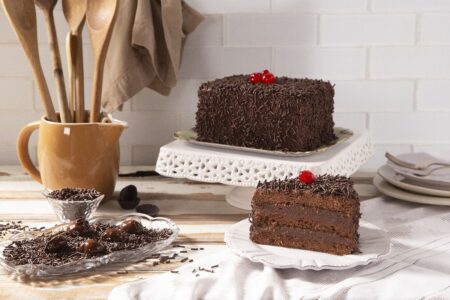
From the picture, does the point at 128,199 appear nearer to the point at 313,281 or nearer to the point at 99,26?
the point at 99,26

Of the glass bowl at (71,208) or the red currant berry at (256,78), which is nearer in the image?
the glass bowl at (71,208)

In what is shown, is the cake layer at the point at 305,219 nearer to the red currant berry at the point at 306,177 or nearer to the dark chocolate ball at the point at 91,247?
the red currant berry at the point at 306,177

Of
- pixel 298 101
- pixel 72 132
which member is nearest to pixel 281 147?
pixel 298 101

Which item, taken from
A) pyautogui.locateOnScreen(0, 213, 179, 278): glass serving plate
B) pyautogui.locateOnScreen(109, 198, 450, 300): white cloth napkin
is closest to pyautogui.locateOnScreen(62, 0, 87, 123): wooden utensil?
pyautogui.locateOnScreen(0, 213, 179, 278): glass serving plate

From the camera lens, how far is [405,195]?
1.69m

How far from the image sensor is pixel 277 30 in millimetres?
2033

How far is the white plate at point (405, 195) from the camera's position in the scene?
165 cm

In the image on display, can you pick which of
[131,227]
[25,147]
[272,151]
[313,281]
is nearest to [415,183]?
[272,151]

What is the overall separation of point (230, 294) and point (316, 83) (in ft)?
2.28

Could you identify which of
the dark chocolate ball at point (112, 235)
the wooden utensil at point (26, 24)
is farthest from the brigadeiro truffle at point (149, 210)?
the wooden utensil at point (26, 24)

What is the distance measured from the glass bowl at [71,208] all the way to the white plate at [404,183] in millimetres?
694

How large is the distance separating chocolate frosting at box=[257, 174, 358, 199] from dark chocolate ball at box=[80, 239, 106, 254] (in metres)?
0.32

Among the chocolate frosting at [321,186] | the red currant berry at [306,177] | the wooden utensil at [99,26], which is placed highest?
the wooden utensil at [99,26]

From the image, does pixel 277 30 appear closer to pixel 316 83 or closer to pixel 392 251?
pixel 316 83
